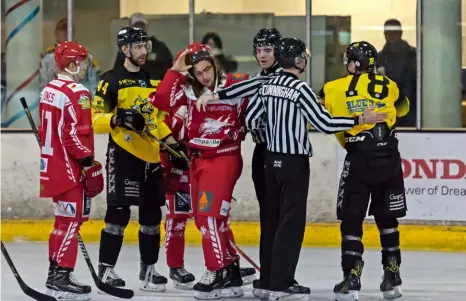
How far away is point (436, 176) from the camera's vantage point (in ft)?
34.3

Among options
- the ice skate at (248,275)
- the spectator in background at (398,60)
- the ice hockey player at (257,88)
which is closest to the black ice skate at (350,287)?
the ice hockey player at (257,88)

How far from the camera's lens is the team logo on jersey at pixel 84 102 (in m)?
7.61

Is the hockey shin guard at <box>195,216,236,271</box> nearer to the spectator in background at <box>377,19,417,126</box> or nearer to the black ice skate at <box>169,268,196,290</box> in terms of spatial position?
the black ice skate at <box>169,268,196,290</box>

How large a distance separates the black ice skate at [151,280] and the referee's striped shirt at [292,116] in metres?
1.23

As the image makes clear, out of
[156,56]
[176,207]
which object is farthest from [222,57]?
[176,207]

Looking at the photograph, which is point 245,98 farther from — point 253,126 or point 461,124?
point 461,124

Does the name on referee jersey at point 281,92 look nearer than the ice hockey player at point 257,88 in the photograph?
Yes

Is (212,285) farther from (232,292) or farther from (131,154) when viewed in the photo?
(131,154)

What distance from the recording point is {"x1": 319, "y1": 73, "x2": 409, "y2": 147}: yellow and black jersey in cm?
762

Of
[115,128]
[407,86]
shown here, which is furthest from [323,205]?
[115,128]

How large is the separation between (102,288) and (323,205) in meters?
3.35

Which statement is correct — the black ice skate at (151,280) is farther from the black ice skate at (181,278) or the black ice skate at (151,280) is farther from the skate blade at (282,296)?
the skate blade at (282,296)

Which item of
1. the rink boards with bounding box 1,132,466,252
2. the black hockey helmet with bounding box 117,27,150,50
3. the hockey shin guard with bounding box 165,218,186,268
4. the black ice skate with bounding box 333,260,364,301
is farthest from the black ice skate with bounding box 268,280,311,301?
the rink boards with bounding box 1,132,466,252

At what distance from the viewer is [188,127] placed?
790 cm
